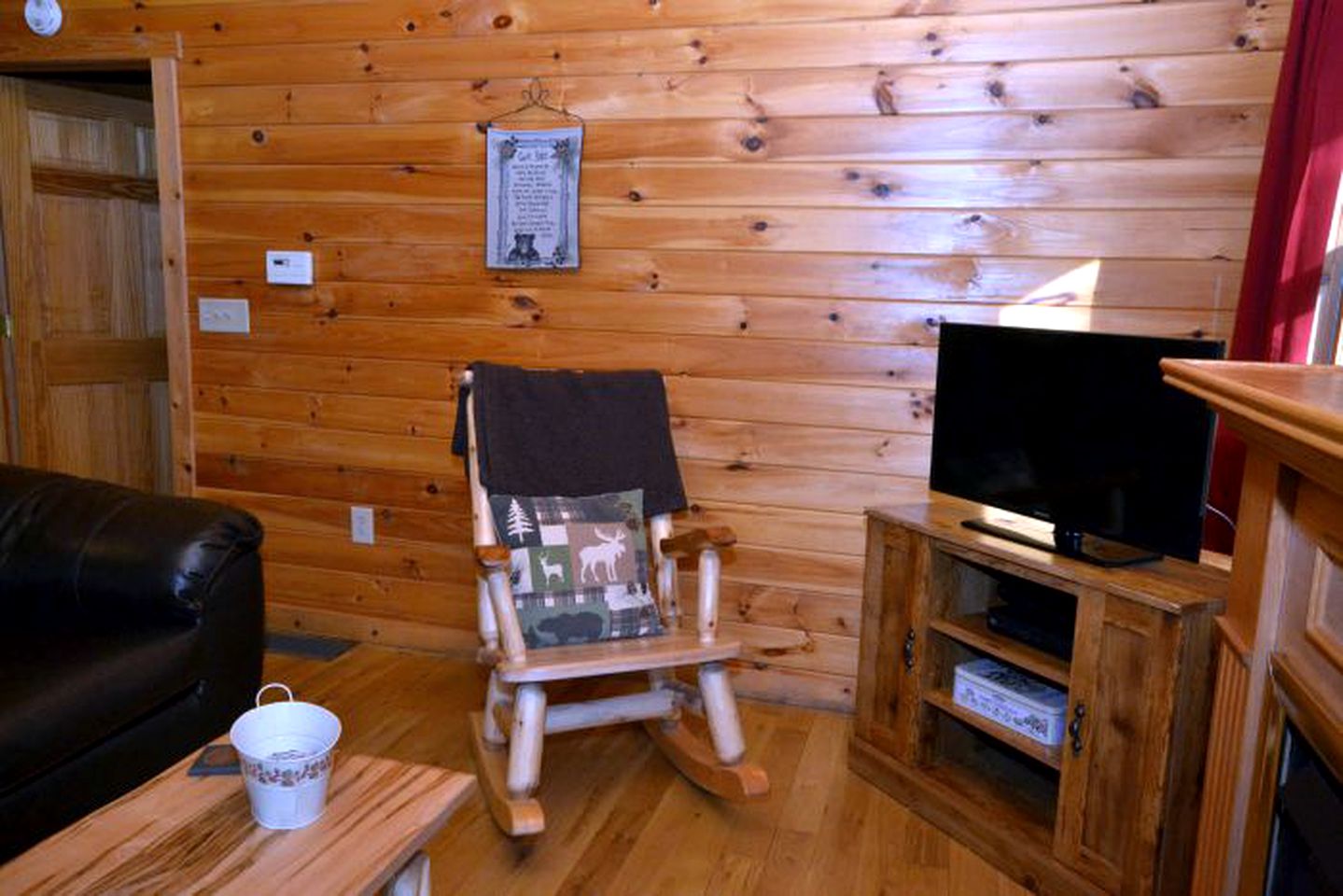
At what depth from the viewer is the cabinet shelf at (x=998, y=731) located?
2.04 metres

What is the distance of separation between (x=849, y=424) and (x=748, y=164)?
0.76m

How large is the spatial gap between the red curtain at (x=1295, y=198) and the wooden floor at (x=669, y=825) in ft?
3.47

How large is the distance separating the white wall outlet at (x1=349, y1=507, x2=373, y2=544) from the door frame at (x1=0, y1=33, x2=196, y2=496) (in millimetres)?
638

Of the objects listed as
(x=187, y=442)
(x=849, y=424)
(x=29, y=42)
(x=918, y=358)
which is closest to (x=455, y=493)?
(x=187, y=442)

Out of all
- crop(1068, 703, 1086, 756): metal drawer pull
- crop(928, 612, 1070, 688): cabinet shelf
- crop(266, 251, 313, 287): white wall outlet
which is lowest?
crop(1068, 703, 1086, 756): metal drawer pull

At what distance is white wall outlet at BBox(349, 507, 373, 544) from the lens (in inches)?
128

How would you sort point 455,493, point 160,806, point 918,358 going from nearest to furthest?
point 160,806 → point 918,358 → point 455,493

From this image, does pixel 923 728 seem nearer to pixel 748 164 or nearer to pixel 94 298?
pixel 748 164

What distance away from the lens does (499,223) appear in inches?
116

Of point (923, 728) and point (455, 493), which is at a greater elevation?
point (455, 493)

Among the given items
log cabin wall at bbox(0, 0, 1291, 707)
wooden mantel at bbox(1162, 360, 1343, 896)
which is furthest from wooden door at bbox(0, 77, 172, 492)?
wooden mantel at bbox(1162, 360, 1343, 896)

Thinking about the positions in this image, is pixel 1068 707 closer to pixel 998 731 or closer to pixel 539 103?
pixel 998 731

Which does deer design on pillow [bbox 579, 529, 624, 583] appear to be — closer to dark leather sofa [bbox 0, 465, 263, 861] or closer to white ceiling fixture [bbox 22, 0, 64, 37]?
dark leather sofa [bbox 0, 465, 263, 861]

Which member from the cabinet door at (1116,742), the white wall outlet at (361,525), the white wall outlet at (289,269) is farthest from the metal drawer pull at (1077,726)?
the white wall outlet at (289,269)
